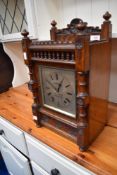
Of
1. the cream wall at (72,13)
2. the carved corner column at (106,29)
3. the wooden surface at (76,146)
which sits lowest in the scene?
the wooden surface at (76,146)

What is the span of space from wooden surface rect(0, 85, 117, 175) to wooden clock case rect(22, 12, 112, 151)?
3cm

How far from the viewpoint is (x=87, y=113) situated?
581 millimetres

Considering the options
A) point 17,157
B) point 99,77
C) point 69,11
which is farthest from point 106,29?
point 17,157

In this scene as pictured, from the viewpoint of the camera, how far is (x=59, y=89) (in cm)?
66

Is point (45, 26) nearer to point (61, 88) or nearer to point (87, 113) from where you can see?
point (61, 88)

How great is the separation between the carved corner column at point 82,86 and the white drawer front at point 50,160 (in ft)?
0.26

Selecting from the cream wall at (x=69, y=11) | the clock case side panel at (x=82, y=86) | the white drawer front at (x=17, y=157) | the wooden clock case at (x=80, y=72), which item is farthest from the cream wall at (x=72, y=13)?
the white drawer front at (x=17, y=157)

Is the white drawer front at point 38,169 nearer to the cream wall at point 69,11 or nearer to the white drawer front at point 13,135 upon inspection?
the white drawer front at point 13,135

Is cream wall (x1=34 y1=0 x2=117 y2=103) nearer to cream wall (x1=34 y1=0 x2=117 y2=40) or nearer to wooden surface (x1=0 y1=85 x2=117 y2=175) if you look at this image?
cream wall (x1=34 y1=0 x2=117 y2=40)

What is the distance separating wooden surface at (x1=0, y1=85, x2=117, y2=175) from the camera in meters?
0.56

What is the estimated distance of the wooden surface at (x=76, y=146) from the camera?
56 cm

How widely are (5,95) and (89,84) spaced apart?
87cm

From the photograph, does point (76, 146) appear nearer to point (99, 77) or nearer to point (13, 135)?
point (99, 77)

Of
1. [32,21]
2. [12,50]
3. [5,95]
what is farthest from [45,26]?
[5,95]
